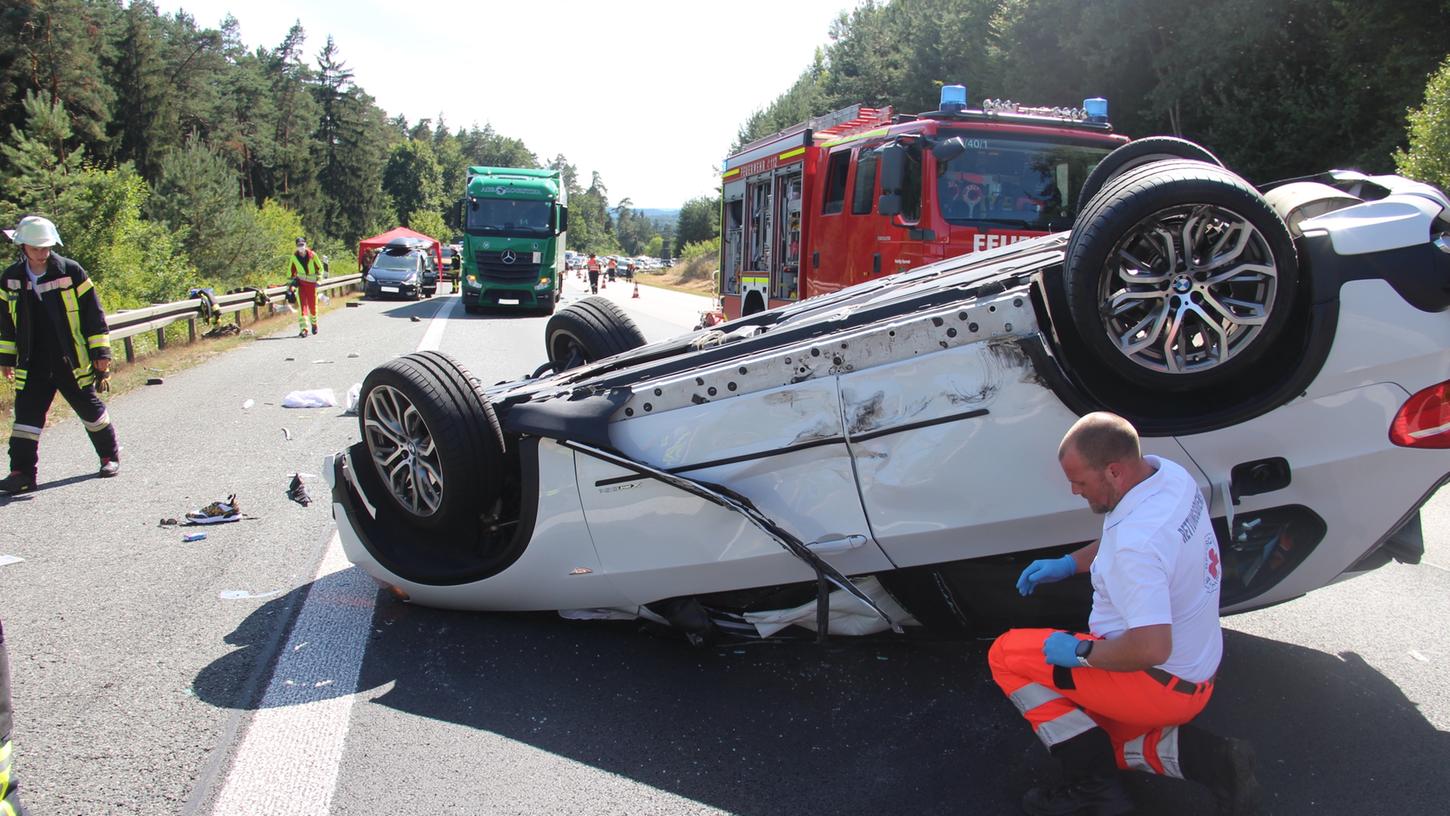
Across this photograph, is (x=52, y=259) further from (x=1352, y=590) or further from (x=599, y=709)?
(x=1352, y=590)

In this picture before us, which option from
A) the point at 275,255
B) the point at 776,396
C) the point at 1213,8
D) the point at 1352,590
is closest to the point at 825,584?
the point at 776,396

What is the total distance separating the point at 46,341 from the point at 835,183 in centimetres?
658

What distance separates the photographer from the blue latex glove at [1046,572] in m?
3.08

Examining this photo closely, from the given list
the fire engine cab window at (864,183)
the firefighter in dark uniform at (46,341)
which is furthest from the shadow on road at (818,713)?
the fire engine cab window at (864,183)

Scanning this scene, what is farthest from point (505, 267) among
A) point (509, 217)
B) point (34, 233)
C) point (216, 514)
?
point (216, 514)

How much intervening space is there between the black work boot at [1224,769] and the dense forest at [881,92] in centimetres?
1055

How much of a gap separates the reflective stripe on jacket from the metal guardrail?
194 inches

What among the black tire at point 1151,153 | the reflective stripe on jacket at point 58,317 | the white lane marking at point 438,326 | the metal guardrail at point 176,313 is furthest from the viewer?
the white lane marking at point 438,326

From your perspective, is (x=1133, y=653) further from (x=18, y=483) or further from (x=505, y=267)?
(x=505, y=267)

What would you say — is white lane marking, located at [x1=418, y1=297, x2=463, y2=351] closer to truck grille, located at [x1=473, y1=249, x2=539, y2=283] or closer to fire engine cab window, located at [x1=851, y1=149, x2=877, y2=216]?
truck grille, located at [x1=473, y1=249, x2=539, y2=283]

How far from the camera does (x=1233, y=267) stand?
326 centimetres

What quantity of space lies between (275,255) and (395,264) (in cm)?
697

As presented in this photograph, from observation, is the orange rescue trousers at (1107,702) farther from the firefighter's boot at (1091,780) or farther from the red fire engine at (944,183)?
the red fire engine at (944,183)

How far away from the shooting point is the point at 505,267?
2409 cm
